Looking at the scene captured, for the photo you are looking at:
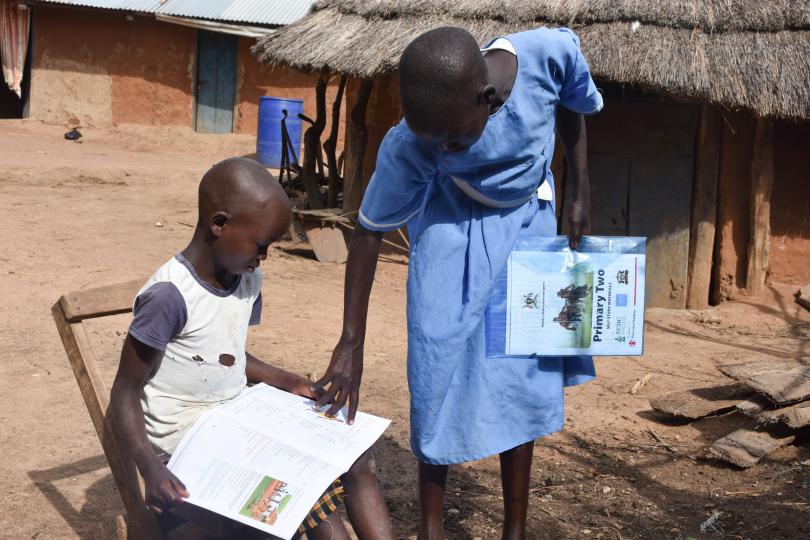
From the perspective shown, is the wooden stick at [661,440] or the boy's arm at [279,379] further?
the wooden stick at [661,440]

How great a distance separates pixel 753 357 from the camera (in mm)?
5953

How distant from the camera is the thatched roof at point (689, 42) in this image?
6645 millimetres

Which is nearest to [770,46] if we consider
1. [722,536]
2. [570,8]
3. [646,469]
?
[570,8]

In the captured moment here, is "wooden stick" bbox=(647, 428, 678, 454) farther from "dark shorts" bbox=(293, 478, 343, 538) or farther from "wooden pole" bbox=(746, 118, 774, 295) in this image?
"wooden pole" bbox=(746, 118, 774, 295)

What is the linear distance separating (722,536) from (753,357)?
2998 mm

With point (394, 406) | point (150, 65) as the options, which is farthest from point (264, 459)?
point (150, 65)

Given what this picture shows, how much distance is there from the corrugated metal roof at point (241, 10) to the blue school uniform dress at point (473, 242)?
44.4 feet

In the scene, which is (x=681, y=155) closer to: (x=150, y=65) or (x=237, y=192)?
(x=237, y=192)

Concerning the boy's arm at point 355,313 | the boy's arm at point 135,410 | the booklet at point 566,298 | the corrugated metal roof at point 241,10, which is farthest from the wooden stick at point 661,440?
the corrugated metal roof at point 241,10

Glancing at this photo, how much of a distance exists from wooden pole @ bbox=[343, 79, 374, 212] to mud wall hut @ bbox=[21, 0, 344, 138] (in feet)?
21.7

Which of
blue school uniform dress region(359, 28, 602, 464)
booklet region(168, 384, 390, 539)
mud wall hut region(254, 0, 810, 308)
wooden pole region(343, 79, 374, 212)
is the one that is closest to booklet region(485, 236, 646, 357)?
blue school uniform dress region(359, 28, 602, 464)

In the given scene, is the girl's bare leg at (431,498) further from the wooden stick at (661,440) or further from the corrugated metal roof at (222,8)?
the corrugated metal roof at (222,8)

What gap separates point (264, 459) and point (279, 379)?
44 centimetres

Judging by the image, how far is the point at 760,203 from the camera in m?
7.29
